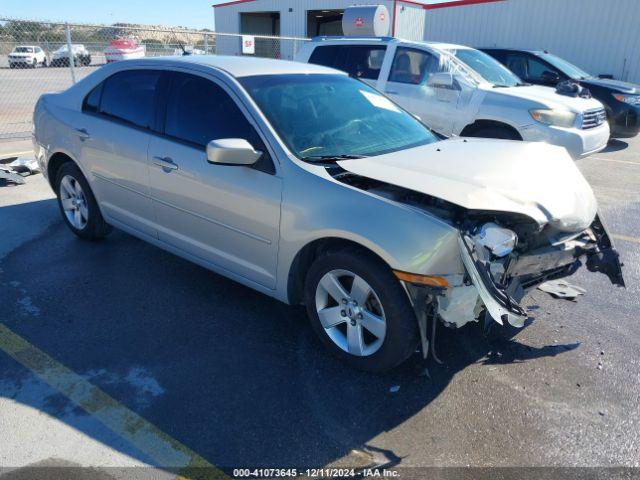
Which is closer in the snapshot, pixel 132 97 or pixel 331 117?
pixel 331 117

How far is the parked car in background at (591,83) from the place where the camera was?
33.4 ft

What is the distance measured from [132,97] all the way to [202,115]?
0.94 meters

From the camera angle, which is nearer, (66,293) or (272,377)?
(272,377)

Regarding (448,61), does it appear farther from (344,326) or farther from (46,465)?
(46,465)

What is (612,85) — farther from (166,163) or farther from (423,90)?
(166,163)

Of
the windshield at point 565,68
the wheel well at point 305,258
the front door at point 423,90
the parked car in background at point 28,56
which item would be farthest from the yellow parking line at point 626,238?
the parked car in background at point 28,56

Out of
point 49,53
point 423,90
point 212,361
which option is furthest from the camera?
point 49,53

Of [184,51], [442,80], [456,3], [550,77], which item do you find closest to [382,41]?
[442,80]

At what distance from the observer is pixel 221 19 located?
1363 inches

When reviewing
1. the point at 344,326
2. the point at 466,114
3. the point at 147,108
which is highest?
the point at 147,108

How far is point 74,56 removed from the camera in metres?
10.9

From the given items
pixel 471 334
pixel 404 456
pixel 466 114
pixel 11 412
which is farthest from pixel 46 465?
pixel 466 114

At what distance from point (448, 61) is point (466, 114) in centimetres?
87

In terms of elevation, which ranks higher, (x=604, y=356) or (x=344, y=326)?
(x=344, y=326)
